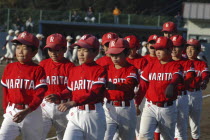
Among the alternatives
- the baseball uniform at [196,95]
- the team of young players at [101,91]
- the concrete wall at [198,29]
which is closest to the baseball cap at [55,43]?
the team of young players at [101,91]

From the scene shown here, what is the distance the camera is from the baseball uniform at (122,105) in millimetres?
9820

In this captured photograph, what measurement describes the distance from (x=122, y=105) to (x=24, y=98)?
196cm

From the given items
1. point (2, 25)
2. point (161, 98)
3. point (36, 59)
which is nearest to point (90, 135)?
point (161, 98)

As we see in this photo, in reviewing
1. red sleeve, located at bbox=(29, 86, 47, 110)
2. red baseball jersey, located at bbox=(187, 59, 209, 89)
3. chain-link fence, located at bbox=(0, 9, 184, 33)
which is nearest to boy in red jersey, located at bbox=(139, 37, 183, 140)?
red sleeve, located at bbox=(29, 86, 47, 110)

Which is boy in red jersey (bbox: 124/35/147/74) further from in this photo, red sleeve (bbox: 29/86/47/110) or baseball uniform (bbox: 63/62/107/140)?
red sleeve (bbox: 29/86/47/110)

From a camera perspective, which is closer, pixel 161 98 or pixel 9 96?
pixel 9 96

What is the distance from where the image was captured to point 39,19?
44.7 meters

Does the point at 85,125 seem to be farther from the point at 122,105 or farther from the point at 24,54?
the point at 122,105

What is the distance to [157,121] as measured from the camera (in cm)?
1021

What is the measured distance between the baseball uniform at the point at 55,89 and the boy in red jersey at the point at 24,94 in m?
1.23

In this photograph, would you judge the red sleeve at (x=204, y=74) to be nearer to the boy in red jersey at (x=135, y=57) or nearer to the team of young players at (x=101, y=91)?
the team of young players at (x=101, y=91)

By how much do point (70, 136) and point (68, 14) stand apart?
37.2 m

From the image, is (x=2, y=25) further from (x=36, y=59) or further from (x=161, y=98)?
(x=161, y=98)

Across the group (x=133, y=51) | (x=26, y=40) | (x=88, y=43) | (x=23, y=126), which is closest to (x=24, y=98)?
(x=23, y=126)
